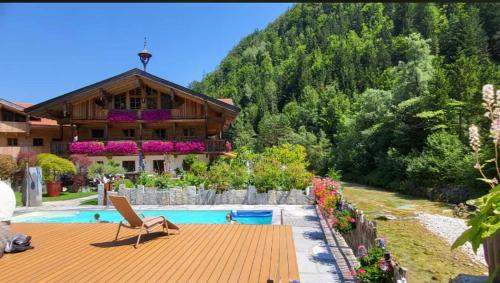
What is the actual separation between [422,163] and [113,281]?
824 inches

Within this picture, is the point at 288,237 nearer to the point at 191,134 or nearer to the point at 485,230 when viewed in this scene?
the point at 485,230

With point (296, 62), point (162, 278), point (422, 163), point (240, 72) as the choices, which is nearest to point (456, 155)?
point (422, 163)

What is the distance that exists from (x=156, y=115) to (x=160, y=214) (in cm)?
1438

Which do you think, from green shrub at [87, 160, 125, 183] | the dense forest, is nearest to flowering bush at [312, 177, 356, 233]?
the dense forest

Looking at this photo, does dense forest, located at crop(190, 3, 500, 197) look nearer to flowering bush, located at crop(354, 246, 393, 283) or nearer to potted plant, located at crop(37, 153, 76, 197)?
flowering bush, located at crop(354, 246, 393, 283)

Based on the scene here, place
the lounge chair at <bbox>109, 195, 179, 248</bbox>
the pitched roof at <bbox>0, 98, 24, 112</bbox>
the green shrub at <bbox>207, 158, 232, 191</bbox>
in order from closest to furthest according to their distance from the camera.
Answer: the lounge chair at <bbox>109, 195, 179, 248</bbox>, the green shrub at <bbox>207, 158, 232, 191</bbox>, the pitched roof at <bbox>0, 98, 24, 112</bbox>

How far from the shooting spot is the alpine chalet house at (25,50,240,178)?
24.2m

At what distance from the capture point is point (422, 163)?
21.5 metres

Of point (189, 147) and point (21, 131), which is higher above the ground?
point (21, 131)

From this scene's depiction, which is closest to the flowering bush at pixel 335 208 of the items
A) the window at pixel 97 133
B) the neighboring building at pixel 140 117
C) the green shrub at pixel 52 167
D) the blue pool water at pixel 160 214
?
the blue pool water at pixel 160 214

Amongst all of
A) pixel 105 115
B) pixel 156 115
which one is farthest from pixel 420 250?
pixel 105 115

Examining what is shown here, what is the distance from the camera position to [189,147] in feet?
79.7

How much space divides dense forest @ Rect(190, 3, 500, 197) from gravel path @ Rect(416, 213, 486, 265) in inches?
149

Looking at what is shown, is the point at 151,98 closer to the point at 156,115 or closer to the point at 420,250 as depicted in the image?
the point at 156,115
